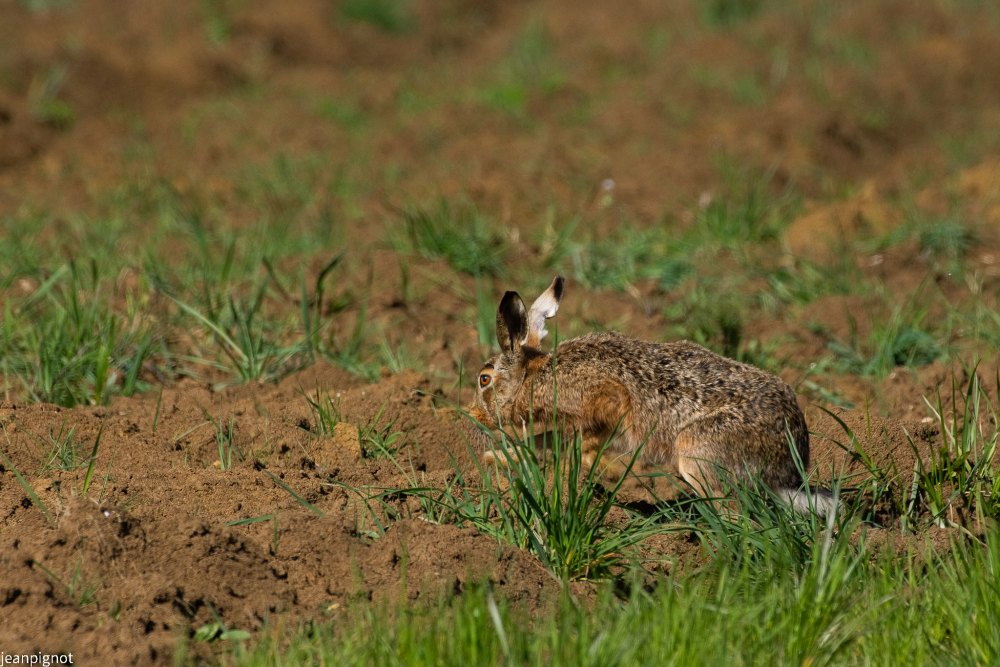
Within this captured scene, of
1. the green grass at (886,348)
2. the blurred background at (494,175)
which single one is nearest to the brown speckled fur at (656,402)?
the blurred background at (494,175)

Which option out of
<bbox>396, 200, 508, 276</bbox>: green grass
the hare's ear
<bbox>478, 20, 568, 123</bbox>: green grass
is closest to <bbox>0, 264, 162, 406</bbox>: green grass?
the hare's ear

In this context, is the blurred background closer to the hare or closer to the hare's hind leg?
the hare

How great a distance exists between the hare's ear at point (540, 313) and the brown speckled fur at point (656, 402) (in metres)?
0.02

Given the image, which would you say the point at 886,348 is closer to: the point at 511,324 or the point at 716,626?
the point at 511,324

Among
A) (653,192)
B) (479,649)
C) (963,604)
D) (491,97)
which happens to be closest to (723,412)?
(963,604)

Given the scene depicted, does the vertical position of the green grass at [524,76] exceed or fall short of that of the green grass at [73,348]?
it exceeds it

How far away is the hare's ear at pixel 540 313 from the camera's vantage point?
554 cm

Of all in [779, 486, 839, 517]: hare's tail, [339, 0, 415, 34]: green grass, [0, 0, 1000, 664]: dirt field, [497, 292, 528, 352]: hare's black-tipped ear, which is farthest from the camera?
[339, 0, 415, 34]: green grass

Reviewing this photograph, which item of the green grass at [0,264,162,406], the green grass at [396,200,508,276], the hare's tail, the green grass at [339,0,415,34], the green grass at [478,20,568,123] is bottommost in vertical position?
the green grass at [0,264,162,406]

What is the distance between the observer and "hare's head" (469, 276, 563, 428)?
5.52 m

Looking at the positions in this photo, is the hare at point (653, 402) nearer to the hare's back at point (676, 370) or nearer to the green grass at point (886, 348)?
the hare's back at point (676, 370)

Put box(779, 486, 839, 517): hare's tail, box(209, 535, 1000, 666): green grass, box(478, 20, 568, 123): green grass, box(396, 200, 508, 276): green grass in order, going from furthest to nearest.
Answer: box(478, 20, 568, 123): green grass < box(396, 200, 508, 276): green grass < box(779, 486, 839, 517): hare's tail < box(209, 535, 1000, 666): green grass

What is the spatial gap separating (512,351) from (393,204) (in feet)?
11.9

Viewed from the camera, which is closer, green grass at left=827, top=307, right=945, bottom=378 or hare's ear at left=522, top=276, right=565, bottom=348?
hare's ear at left=522, top=276, right=565, bottom=348
